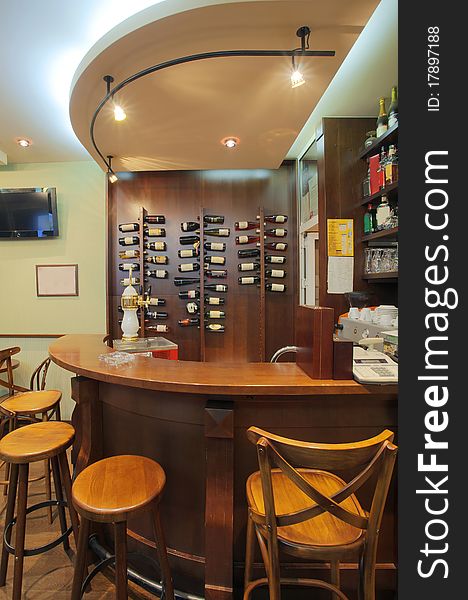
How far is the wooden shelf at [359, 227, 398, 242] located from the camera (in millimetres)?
2373

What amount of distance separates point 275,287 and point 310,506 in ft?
9.12

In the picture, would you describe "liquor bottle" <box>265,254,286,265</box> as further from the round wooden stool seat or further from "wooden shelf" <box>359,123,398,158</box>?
the round wooden stool seat

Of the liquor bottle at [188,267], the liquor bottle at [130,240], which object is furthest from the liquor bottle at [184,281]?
the liquor bottle at [130,240]

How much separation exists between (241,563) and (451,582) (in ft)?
2.77

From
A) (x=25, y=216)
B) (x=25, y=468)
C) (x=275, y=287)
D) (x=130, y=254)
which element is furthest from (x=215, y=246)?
(x=25, y=468)

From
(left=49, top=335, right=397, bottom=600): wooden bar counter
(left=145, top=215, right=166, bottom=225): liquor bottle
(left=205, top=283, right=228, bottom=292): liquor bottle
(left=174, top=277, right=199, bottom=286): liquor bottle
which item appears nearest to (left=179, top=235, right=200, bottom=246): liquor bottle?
(left=145, top=215, right=166, bottom=225): liquor bottle

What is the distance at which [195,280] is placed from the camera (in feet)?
12.2

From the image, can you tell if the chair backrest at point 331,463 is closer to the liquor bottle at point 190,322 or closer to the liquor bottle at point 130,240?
the liquor bottle at point 190,322

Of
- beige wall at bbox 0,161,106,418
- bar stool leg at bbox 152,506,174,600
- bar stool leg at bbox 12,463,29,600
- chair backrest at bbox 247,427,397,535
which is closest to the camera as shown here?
chair backrest at bbox 247,427,397,535

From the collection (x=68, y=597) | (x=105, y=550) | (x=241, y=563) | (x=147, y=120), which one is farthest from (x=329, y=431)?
(x=147, y=120)

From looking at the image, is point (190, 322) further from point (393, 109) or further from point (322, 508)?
point (322, 508)

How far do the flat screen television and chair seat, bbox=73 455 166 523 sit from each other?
130 inches

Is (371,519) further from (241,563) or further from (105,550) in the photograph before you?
(105,550)

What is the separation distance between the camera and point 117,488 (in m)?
1.17
